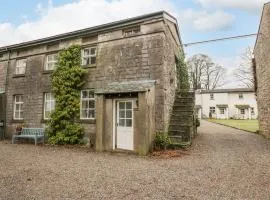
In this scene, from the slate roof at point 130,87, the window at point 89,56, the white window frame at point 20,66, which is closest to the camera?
the slate roof at point 130,87

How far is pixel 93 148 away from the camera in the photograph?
1167 cm

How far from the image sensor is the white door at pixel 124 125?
10.7 m

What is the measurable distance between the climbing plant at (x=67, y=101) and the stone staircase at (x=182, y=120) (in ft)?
16.6

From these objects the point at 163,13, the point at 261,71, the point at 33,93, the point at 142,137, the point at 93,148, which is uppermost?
the point at 163,13

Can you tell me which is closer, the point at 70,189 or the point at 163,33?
the point at 70,189

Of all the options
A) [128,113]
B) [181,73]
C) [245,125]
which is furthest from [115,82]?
[245,125]

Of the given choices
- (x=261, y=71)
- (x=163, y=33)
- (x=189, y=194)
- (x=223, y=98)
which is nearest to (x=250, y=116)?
(x=223, y=98)

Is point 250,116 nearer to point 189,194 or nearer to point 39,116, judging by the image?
point 39,116

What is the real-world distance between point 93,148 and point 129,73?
169 inches

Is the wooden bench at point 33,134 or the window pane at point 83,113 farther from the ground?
the window pane at point 83,113

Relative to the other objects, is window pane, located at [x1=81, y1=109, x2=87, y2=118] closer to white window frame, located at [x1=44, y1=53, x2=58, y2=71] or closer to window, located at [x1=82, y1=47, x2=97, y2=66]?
window, located at [x1=82, y1=47, x2=97, y2=66]

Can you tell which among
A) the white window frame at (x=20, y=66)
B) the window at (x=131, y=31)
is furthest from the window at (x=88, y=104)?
the white window frame at (x=20, y=66)

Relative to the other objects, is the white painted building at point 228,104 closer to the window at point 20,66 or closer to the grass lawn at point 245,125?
the grass lawn at point 245,125

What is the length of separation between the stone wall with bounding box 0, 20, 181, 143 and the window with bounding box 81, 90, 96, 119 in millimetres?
345
